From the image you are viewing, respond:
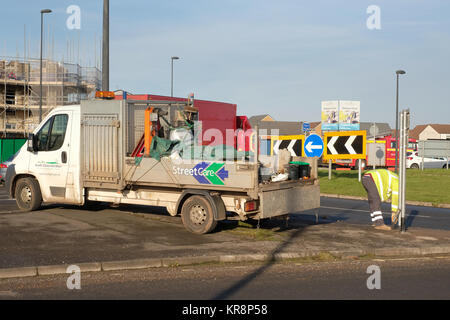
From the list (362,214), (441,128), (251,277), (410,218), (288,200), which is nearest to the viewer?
(251,277)

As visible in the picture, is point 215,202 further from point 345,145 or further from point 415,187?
point 415,187

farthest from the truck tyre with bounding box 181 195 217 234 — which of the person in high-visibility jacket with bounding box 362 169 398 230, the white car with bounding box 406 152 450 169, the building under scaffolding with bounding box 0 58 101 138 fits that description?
the building under scaffolding with bounding box 0 58 101 138

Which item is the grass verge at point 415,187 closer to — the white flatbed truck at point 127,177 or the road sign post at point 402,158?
the road sign post at point 402,158

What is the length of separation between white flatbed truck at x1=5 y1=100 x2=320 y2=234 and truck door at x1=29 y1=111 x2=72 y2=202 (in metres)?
0.02

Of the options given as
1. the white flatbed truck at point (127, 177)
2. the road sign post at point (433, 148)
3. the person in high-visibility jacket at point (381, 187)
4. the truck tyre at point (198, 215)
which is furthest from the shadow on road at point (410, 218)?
the road sign post at point (433, 148)

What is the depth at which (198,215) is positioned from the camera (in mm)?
10570

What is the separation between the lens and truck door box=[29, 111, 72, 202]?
12.6 metres

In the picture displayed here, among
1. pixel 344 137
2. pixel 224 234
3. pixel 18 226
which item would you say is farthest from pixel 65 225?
pixel 344 137

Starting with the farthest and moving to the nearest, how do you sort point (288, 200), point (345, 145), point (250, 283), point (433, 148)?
1. point (433, 148)
2. point (345, 145)
3. point (288, 200)
4. point (250, 283)

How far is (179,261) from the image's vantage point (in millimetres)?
8156

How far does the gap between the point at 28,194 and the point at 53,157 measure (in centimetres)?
126

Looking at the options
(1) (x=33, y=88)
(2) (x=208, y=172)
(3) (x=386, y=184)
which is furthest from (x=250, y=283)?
(1) (x=33, y=88)
